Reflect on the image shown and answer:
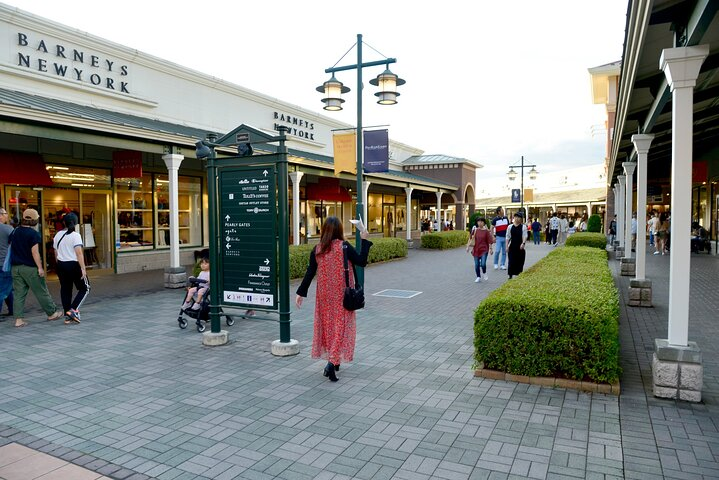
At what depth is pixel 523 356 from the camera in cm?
529

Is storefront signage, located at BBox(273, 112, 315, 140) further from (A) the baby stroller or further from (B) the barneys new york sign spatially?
(A) the baby stroller

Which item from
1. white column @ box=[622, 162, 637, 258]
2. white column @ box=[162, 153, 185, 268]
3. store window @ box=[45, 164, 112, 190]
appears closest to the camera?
white column @ box=[622, 162, 637, 258]

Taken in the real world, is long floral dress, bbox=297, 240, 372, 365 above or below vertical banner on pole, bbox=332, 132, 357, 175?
below

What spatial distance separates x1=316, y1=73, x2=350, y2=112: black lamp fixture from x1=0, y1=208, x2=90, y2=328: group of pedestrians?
17.0 ft

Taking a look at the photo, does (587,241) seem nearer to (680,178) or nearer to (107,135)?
(680,178)

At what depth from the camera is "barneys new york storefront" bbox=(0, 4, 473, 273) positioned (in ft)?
37.4

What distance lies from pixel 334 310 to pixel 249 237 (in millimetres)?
1887

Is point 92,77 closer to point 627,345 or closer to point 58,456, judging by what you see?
point 58,456

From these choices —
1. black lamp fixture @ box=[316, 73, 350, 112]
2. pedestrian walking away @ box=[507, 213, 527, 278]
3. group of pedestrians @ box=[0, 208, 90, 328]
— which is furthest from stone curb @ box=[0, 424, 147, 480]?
pedestrian walking away @ box=[507, 213, 527, 278]

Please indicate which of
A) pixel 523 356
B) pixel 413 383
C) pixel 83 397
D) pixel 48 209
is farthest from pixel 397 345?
pixel 48 209

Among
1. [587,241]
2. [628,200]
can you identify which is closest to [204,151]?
[628,200]

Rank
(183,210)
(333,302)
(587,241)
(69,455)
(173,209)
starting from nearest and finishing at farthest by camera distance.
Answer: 1. (69,455)
2. (333,302)
3. (173,209)
4. (587,241)
5. (183,210)

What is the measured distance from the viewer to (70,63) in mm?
13383

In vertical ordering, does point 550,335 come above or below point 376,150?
below
